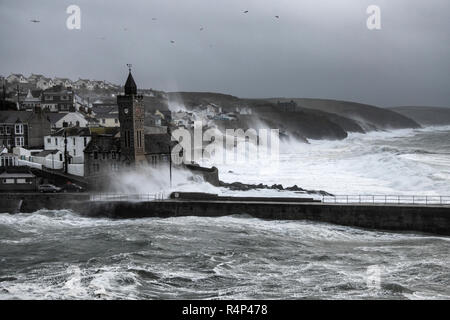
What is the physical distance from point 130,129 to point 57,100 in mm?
43055

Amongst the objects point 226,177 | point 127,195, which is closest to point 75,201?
point 127,195

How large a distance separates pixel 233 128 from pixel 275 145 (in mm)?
14574

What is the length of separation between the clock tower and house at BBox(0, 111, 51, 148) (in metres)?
13.6

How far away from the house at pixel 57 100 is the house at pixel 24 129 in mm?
26355

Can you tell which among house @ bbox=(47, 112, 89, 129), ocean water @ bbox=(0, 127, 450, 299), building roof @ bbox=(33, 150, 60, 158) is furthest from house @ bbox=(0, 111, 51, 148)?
ocean water @ bbox=(0, 127, 450, 299)

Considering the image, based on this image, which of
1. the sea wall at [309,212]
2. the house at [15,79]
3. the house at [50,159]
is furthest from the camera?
the house at [15,79]

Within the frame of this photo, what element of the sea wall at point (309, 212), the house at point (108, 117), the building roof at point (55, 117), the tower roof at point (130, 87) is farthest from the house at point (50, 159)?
the house at point (108, 117)

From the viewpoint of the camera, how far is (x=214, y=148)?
7650cm

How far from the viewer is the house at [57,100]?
78.1 meters

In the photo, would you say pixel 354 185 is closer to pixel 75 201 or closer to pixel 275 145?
→ pixel 75 201

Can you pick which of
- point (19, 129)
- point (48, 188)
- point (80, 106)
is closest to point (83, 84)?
point (80, 106)

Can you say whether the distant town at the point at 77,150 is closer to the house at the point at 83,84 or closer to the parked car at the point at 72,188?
the parked car at the point at 72,188

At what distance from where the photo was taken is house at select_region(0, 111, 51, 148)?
50.3 meters

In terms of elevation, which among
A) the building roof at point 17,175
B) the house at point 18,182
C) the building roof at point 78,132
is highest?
the building roof at point 78,132
